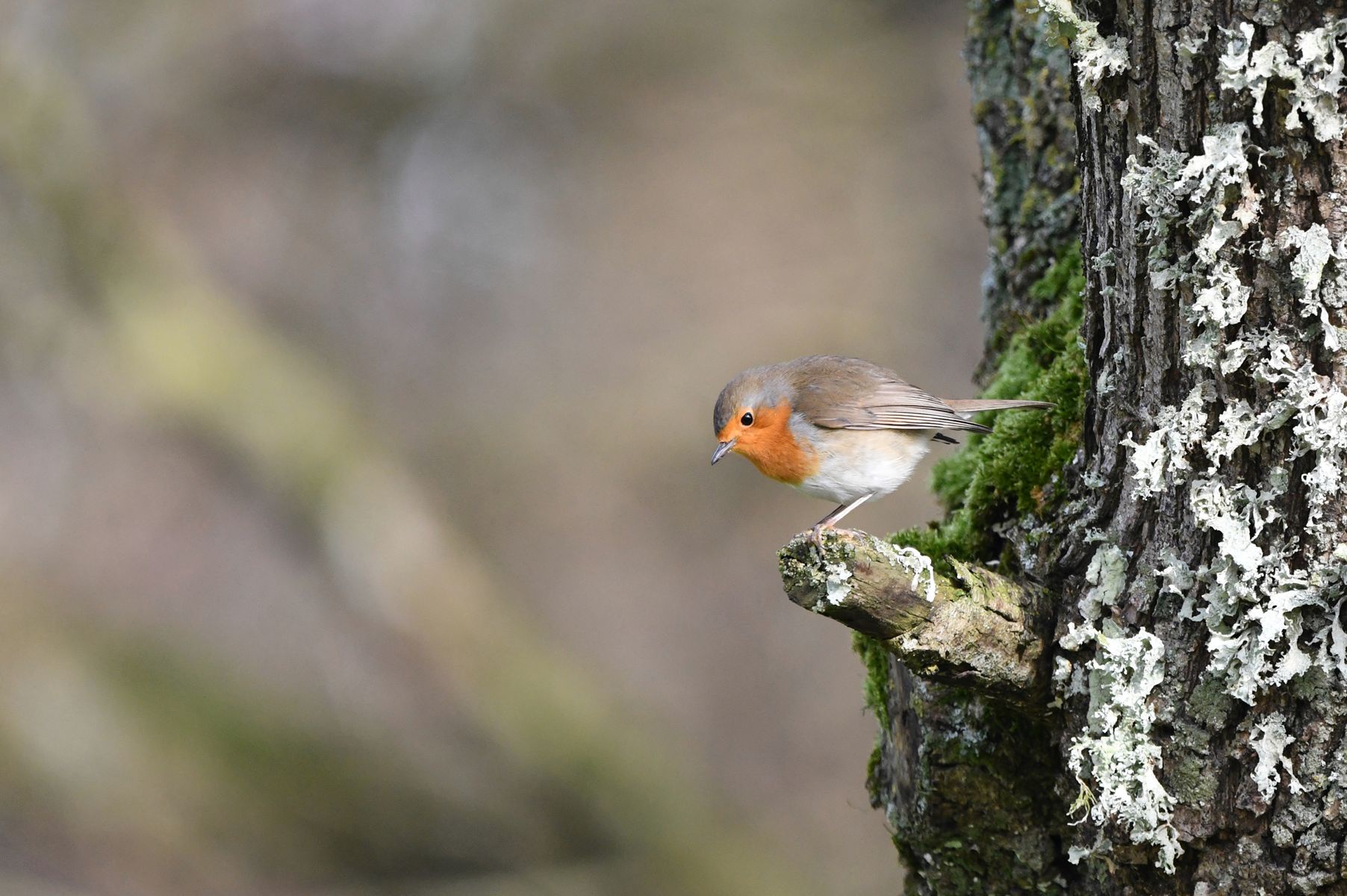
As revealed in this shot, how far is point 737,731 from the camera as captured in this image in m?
8.01

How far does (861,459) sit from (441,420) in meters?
5.19

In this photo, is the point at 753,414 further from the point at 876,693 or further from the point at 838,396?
the point at 876,693

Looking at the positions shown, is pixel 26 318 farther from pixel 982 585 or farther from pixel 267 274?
pixel 982 585

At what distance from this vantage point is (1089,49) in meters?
1.79

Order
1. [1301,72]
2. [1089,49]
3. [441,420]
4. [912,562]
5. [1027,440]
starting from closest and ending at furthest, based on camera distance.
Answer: [1301,72], [1089,49], [912,562], [1027,440], [441,420]

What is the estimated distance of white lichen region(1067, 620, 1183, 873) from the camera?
1.99 m

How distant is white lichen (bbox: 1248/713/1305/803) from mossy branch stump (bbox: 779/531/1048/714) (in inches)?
15.6

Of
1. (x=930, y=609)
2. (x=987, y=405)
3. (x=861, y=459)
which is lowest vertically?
(x=930, y=609)

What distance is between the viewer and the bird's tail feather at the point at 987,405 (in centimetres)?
263

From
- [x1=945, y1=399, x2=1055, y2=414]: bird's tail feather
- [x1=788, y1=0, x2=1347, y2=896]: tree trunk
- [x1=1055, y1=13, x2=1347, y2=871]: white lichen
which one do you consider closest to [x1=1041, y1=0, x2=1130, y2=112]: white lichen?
[x1=788, y1=0, x2=1347, y2=896]: tree trunk

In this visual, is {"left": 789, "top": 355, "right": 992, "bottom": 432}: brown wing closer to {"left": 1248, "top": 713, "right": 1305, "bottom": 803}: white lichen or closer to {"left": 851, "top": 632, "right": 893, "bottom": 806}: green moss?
{"left": 851, "top": 632, "right": 893, "bottom": 806}: green moss

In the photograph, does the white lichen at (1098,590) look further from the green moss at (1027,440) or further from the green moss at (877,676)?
the green moss at (877,676)

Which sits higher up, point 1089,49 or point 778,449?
point 778,449

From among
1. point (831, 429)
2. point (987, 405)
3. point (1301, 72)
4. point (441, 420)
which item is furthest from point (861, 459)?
point (441, 420)
